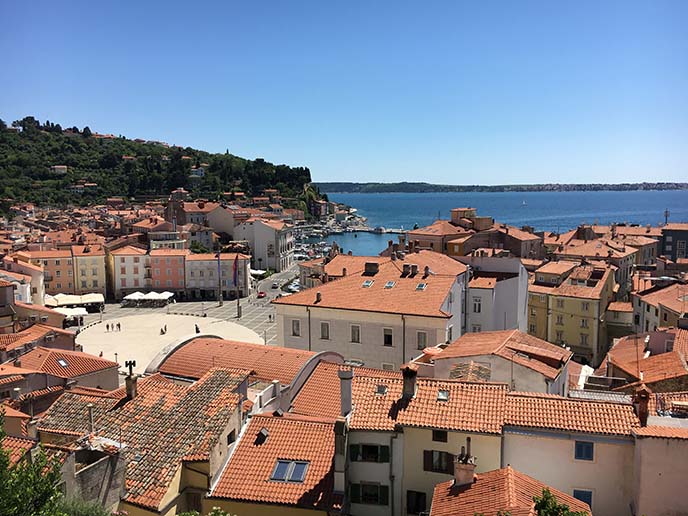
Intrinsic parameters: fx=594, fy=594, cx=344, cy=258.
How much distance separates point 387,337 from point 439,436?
14438mm

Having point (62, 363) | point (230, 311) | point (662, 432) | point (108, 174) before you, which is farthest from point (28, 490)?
point (108, 174)

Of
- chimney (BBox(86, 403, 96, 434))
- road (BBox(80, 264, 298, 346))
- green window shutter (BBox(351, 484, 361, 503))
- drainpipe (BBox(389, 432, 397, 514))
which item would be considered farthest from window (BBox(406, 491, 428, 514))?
road (BBox(80, 264, 298, 346))

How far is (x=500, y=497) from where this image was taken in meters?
9.77

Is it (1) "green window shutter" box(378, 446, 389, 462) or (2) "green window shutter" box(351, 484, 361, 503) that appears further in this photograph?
(2) "green window shutter" box(351, 484, 361, 503)

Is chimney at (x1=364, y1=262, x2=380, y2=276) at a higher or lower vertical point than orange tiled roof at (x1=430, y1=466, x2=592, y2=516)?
higher

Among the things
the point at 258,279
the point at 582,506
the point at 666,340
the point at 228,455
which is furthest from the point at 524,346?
the point at 258,279

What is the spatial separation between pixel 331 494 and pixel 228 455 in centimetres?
256

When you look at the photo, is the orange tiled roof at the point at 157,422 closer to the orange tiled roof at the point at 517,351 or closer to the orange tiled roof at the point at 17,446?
the orange tiled roof at the point at 17,446

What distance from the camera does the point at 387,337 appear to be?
26953 millimetres

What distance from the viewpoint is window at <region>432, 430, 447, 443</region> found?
40.8 ft

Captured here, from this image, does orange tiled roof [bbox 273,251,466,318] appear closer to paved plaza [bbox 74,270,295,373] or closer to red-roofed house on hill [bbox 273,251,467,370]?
red-roofed house on hill [bbox 273,251,467,370]

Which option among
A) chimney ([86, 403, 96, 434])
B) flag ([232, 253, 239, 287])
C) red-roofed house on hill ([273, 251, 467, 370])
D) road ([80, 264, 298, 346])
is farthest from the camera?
flag ([232, 253, 239, 287])

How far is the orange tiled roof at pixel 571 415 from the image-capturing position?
1183 centimetres

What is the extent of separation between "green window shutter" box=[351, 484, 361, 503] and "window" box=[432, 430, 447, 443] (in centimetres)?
203
